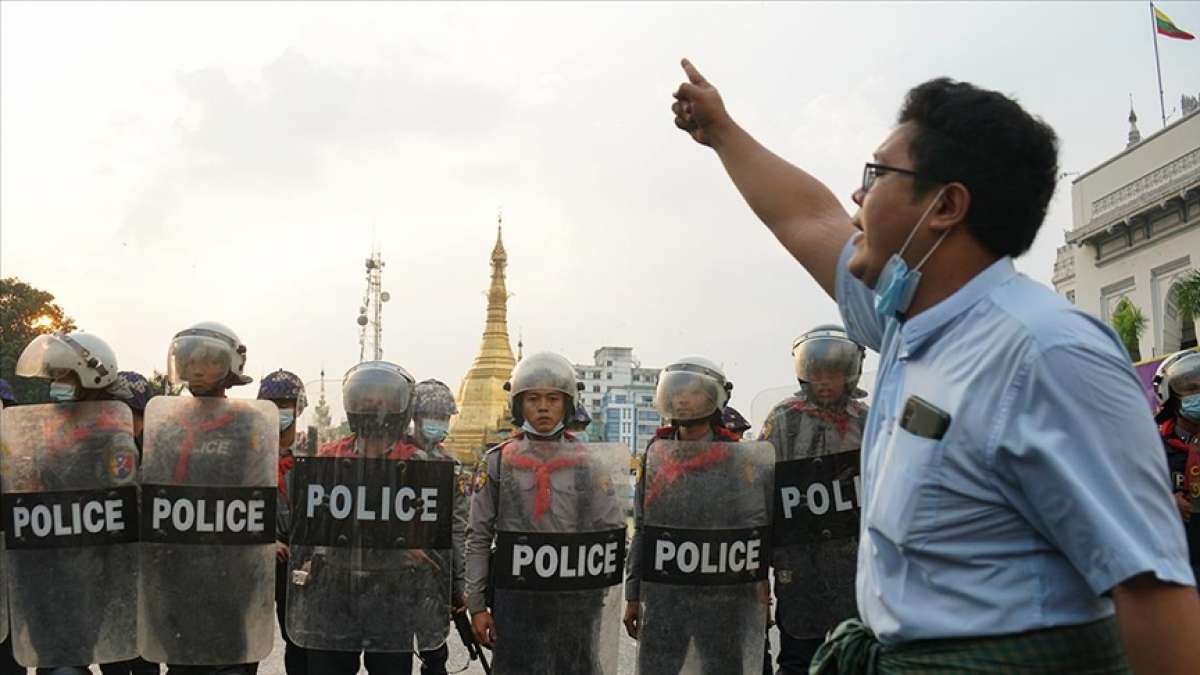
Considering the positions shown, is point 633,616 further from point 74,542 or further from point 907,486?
point 907,486

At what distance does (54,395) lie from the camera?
5625 millimetres

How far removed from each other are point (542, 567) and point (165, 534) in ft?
5.83

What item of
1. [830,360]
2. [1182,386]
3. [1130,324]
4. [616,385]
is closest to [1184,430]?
[1182,386]

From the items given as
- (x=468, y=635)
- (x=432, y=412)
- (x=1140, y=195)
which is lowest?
(x=468, y=635)

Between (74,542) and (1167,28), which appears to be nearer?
(74,542)

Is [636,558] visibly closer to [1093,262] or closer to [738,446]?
[738,446]

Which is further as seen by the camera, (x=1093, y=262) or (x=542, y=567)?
(x=1093, y=262)

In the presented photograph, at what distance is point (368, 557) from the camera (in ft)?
16.6

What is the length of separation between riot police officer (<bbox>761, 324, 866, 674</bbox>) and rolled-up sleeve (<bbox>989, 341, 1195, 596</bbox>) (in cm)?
390

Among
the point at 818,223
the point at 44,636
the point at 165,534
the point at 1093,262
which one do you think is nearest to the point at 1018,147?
the point at 818,223

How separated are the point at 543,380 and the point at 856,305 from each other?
353cm

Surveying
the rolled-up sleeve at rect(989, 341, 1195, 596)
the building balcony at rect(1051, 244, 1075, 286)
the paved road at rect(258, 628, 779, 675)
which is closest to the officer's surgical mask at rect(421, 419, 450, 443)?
the paved road at rect(258, 628, 779, 675)

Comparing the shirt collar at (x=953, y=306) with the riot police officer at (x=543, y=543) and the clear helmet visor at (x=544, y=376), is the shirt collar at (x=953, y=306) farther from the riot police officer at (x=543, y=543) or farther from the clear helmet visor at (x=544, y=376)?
the clear helmet visor at (x=544, y=376)

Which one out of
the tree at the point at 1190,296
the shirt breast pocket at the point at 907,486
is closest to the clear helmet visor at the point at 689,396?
the shirt breast pocket at the point at 907,486
